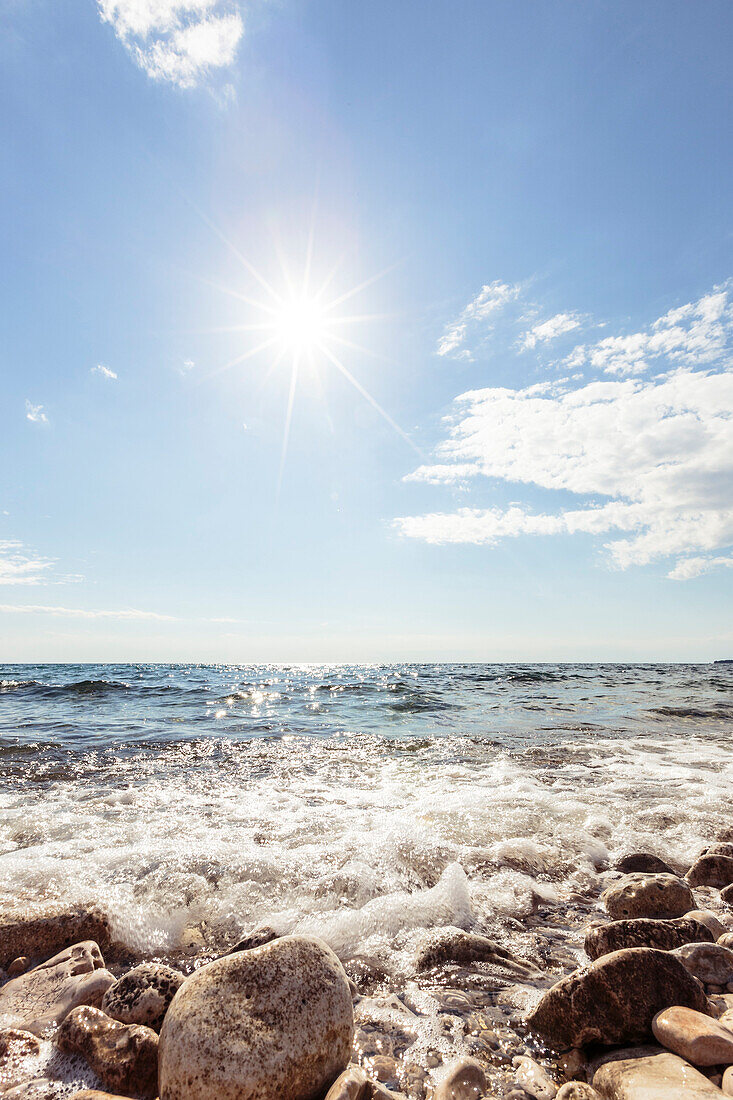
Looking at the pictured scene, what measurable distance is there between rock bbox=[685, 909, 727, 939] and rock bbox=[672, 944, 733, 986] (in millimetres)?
448

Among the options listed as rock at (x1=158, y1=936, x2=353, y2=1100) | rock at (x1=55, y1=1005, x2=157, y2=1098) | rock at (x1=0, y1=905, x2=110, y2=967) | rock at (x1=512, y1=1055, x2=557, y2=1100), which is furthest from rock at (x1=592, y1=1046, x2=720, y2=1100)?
rock at (x1=0, y1=905, x2=110, y2=967)

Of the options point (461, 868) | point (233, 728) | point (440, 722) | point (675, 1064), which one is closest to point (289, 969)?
point (675, 1064)

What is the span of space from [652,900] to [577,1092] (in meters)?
1.90

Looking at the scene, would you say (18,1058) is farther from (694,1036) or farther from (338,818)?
(338,818)

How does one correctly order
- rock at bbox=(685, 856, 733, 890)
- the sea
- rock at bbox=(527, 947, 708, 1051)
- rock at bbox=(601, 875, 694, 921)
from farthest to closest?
rock at bbox=(685, 856, 733, 890) → the sea → rock at bbox=(601, 875, 694, 921) → rock at bbox=(527, 947, 708, 1051)

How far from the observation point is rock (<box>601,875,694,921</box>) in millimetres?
3314

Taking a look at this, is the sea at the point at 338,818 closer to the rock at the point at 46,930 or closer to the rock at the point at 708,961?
the rock at the point at 46,930

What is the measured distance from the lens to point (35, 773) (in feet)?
23.4

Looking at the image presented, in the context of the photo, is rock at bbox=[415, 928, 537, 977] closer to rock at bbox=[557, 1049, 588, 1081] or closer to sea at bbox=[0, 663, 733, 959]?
sea at bbox=[0, 663, 733, 959]

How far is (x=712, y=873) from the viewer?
3902mm

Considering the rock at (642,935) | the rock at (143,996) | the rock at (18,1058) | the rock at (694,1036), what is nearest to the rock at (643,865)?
the rock at (642,935)

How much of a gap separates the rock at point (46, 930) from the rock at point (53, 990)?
202mm

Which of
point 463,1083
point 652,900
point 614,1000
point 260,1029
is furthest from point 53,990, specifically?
point 652,900

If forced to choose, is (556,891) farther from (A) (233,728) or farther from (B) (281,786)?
(A) (233,728)
